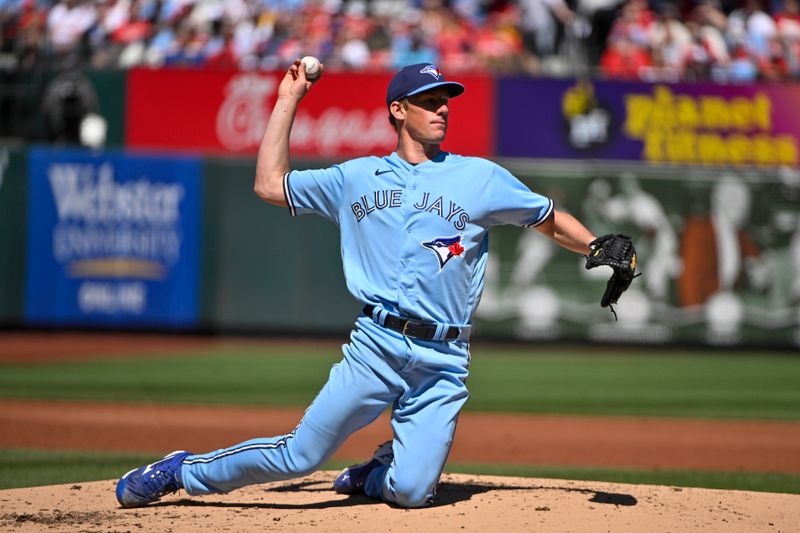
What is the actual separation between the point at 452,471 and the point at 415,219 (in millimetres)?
2565

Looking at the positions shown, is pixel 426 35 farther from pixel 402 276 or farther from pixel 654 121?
pixel 402 276

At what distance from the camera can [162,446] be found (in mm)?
8500

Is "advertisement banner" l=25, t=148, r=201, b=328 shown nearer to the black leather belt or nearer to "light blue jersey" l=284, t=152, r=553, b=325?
"light blue jersey" l=284, t=152, r=553, b=325

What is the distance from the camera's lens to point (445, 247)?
205 inches

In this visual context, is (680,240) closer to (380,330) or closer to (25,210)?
(25,210)

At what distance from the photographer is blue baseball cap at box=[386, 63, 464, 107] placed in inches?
204

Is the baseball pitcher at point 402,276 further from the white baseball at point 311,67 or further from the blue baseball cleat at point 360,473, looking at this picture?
the blue baseball cleat at point 360,473

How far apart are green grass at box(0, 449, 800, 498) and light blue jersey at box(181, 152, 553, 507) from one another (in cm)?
207

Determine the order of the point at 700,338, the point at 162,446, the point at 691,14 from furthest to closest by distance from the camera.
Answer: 1. the point at 691,14
2. the point at 700,338
3. the point at 162,446

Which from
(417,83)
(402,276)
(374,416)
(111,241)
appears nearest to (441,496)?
(374,416)

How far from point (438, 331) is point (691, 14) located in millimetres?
14300

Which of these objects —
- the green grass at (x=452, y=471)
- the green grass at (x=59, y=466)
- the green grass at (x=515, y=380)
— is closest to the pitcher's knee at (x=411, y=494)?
the green grass at (x=452, y=471)

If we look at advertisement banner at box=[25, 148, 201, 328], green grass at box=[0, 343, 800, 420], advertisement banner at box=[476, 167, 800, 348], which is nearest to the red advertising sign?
advertisement banner at box=[25, 148, 201, 328]

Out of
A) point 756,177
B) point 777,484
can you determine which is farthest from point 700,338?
point 777,484
